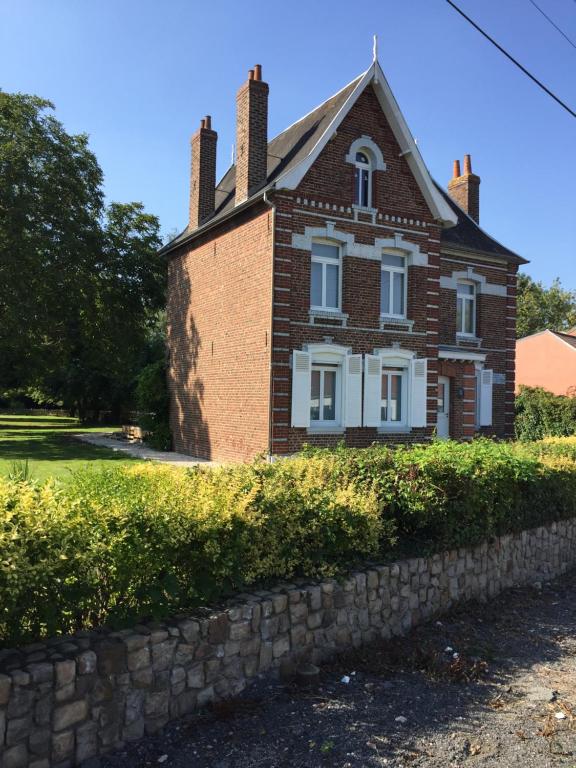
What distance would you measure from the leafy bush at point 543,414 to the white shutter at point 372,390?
444 inches

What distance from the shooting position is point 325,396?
1731cm

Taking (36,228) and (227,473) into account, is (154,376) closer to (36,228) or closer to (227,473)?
(36,228)

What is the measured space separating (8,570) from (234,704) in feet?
6.60

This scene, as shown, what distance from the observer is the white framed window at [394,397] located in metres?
18.4

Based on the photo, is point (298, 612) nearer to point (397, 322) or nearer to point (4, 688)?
point (4, 688)

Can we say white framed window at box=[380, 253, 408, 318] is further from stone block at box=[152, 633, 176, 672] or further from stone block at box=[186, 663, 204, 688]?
stone block at box=[152, 633, 176, 672]

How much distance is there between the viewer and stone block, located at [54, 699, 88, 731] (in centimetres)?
373

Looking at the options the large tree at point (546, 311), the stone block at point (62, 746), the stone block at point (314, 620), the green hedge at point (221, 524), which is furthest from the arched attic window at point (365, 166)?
the large tree at point (546, 311)

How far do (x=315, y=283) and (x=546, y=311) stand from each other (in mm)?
45922

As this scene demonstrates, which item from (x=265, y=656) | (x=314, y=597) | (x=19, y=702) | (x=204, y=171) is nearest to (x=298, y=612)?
(x=314, y=597)

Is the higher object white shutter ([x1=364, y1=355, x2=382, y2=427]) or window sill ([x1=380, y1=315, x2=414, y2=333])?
window sill ([x1=380, y1=315, x2=414, y2=333])

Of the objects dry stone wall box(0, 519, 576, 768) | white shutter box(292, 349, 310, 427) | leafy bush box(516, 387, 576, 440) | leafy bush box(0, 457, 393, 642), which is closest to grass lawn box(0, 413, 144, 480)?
white shutter box(292, 349, 310, 427)

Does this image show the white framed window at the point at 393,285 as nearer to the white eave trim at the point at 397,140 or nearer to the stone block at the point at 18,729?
the white eave trim at the point at 397,140

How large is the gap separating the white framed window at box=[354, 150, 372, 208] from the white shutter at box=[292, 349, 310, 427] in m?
4.89
